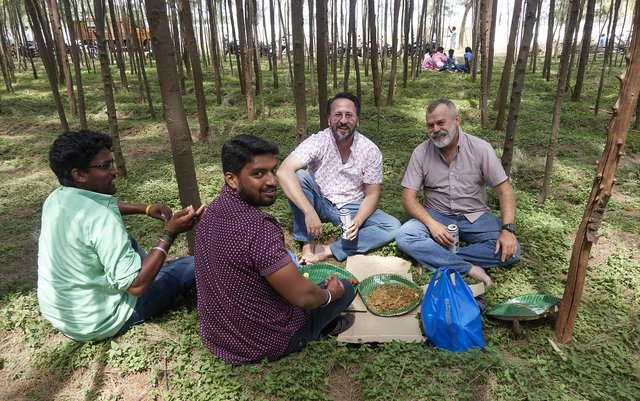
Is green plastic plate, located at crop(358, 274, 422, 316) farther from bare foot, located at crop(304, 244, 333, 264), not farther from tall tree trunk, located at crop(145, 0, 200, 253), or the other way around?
tall tree trunk, located at crop(145, 0, 200, 253)

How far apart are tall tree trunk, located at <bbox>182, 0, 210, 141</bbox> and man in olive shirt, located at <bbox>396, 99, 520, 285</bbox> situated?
14.9ft

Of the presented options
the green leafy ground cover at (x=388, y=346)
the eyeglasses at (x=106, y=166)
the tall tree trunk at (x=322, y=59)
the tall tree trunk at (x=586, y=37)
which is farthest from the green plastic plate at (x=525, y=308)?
the tall tree trunk at (x=586, y=37)

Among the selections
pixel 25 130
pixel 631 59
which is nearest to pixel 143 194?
pixel 631 59

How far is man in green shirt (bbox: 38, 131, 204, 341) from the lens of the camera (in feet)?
7.30

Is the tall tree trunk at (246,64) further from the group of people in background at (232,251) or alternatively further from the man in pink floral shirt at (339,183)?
the group of people in background at (232,251)

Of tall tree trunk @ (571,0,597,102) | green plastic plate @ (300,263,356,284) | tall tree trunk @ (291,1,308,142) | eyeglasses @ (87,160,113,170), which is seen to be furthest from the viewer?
tall tree trunk @ (571,0,597,102)

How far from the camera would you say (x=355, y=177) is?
3955 mm

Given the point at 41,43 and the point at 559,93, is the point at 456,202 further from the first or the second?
the point at 41,43

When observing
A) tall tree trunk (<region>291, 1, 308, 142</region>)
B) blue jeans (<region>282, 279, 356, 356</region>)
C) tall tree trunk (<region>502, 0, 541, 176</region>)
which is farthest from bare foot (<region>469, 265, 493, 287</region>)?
tall tree trunk (<region>291, 1, 308, 142</region>)

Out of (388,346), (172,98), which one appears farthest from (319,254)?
(172,98)

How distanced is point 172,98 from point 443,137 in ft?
7.24

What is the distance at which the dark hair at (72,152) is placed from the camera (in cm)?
225

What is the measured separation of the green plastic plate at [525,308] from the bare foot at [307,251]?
63.8 inches

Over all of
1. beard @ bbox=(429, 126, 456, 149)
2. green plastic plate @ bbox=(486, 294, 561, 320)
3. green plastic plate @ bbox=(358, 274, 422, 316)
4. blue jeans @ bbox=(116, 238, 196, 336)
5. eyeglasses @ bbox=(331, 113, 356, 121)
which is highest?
eyeglasses @ bbox=(331, 113, 356, 121)
